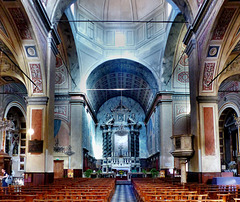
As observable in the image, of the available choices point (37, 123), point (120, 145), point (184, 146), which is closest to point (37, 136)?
point (37, 123)

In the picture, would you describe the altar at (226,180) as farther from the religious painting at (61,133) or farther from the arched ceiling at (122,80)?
the religious painting at (61,133)

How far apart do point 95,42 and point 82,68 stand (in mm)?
2322

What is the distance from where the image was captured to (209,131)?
13.5m

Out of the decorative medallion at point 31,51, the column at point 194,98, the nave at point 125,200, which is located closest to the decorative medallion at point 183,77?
the column at point 194,98

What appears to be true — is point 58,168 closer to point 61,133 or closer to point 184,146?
point 61,133

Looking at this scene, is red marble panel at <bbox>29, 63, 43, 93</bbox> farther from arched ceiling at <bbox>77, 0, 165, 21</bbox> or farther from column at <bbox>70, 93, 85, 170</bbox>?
arched ceiling at <bbox>77, 0, 165, 21</bbox>

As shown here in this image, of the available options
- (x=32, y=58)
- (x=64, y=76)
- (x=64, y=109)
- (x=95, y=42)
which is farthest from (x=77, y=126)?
(x=32, y=58)

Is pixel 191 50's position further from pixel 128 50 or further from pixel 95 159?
pixel 95 159

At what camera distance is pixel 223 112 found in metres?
24.5

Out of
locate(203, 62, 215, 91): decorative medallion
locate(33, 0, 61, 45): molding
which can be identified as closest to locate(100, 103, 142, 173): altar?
locate(33, 0, 61, 45): molding

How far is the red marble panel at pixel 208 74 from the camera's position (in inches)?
539

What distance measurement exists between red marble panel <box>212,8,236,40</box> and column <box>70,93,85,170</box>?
13.0 m

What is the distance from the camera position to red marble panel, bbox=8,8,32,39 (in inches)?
446

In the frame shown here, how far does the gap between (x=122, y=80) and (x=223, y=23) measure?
18.3m
